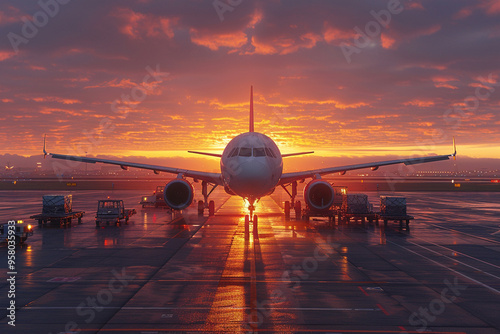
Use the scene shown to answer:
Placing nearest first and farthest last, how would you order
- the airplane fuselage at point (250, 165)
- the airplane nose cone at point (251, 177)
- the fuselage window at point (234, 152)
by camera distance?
1. the airplane nose cone at point (251, 177)
2. the airplane fuselage at point (250, 165)
3. the fuselage window at point (234, 152)

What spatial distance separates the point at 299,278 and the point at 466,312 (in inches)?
220

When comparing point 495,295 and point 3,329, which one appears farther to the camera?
point 495,295

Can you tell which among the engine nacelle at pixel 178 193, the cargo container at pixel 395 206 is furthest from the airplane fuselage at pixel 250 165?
the cargo container at pixel 395 206

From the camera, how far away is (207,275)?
51.2 ft

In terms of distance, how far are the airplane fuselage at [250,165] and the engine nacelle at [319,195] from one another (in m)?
4.70

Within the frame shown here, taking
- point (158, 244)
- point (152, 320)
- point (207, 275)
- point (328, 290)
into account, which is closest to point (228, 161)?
point (158, 244)

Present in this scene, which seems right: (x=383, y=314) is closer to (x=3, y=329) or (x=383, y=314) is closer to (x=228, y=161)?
(x=3, y=329)

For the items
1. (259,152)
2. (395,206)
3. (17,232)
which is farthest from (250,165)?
(395,206)

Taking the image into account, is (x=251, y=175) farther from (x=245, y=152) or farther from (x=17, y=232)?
(x=17, y=232)

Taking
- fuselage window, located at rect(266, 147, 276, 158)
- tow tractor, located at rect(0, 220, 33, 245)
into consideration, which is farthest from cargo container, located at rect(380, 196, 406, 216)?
tow tractor, located at rect(0, 220, 33, 245)

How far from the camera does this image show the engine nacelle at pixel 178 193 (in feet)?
96.9

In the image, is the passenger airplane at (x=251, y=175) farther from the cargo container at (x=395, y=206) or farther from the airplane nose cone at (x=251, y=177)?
the cargo container at (x=395, y=206)

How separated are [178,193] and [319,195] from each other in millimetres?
10455

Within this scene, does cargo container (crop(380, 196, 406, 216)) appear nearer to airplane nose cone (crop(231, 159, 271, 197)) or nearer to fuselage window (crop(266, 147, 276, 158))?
fuselage window (crop(266, 147, 276, 158))
